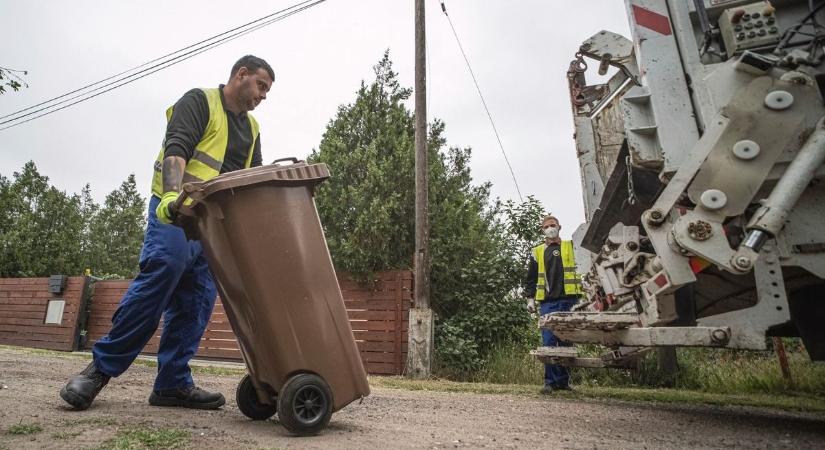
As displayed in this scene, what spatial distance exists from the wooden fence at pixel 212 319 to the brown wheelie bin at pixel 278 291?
180 inches

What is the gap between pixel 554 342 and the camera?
16.4 ft

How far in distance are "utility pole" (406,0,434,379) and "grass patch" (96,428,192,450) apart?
479 cm

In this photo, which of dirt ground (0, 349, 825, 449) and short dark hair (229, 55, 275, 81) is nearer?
dirt ground (0, 349, 825, 449)

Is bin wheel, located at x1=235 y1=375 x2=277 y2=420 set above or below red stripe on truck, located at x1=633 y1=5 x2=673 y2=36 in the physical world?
below

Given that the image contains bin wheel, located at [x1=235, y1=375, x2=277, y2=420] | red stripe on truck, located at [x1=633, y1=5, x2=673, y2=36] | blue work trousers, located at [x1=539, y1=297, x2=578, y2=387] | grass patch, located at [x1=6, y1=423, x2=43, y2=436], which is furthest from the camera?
blue work trousers, located at [x1=539, y1=297, x2=578, y2=387]

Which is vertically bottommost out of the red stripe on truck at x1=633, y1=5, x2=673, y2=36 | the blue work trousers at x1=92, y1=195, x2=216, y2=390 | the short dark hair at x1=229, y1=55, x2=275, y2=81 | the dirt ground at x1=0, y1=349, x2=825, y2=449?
the dirt ground at x1=0, y1=349, x2=825, y2=449

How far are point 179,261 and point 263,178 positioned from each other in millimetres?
763

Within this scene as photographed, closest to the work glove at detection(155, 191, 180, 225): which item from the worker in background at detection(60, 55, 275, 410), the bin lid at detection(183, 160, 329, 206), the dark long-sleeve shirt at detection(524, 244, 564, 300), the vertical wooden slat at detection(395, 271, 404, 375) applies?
the worker in background at detection(60, 55, 275, 410)

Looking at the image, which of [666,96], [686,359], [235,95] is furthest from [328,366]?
[686,359]

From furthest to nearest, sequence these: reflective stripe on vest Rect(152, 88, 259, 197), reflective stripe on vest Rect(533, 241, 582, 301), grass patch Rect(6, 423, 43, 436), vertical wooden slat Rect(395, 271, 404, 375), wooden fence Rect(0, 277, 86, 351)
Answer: wooden fence Rect(0, 277, 86, 351)
vertical wooden slat Rect(395, 271, 404, 375)
reflective stripe on vest Rect(533, 241, 582, 301)
reflective stripe on vest Rect(152, 88, 259, 197)
grass patch Rect(6, 423, 43, 436)

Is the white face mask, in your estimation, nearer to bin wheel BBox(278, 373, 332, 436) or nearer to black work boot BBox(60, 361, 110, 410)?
bin wheel BBox(278, 373, 332, 436)

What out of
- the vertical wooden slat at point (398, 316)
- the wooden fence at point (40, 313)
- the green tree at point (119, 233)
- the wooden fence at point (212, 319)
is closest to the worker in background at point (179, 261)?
the wooden fence at point (212, 319)

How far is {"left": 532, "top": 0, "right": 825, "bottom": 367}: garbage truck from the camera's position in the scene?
2174mm

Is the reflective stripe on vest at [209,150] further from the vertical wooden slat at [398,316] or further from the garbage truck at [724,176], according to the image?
the vertical wooden slat at [398,316]
